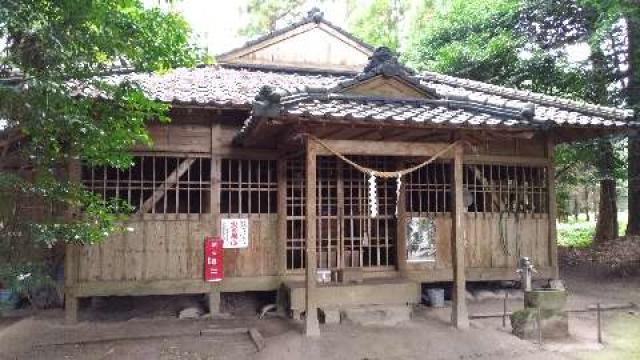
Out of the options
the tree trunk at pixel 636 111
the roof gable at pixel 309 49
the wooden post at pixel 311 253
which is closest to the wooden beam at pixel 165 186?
the wooden post at pixel 311 253

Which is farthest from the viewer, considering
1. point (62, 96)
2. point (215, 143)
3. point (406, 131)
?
point (215, 143)

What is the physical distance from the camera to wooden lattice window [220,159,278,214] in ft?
33.1

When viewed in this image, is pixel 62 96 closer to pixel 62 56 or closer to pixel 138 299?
pixel 62 56

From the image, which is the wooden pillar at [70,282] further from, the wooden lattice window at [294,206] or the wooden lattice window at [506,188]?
the wooden lattice window at [506,188]

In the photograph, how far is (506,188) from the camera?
11.5m

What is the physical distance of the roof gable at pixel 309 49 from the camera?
1362 cm

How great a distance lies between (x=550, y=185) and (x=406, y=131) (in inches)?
199

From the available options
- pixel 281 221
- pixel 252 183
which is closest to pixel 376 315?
pixel 281 221

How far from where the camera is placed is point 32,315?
30.5ft

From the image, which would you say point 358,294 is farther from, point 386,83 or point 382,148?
point 386,83

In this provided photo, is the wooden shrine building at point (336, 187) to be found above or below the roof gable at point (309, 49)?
below

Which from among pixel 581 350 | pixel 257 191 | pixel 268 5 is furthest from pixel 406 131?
pixel 268 5

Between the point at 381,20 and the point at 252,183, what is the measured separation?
21.1 m

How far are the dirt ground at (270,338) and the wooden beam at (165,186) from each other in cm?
208
